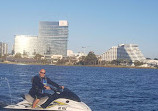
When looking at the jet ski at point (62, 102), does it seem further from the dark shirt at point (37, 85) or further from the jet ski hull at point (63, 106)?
the dark shirt at point (37, 85)

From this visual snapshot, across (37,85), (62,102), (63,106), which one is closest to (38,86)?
(37,85)

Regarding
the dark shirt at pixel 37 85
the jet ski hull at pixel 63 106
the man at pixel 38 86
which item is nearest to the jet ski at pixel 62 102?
the jet ski hull at pixel 63 106

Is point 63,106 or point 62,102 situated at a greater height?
point 62,102

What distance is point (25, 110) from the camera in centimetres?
1817

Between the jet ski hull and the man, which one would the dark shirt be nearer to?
the man

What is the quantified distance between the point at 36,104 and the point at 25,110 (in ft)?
2.72

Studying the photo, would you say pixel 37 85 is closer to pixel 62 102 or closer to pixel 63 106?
A: pixel 62 102

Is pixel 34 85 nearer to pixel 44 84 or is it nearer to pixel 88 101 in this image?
pixel 44 84

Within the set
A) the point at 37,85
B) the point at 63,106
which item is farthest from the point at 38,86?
the point at 63,106

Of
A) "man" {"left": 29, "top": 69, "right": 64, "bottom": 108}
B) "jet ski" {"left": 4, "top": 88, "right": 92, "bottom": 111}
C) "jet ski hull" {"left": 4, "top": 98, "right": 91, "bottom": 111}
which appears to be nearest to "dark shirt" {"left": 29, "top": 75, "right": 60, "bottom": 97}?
"man" {"left": 29, "top": 69, "right": 64, "bottom": 108}

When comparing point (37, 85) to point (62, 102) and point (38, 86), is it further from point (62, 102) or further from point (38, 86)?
point (62, 102)

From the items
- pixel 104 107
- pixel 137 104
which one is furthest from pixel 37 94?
pixel 137 104

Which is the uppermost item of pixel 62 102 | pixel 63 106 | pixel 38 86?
pixel 38 86

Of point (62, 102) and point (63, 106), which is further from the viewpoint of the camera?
point (62, 102)
